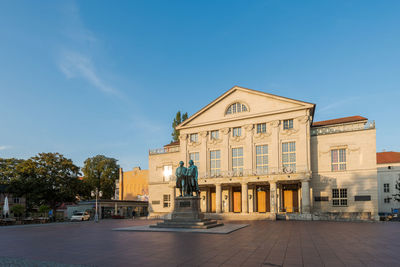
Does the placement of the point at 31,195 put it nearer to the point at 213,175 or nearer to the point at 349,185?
the point at 213,175

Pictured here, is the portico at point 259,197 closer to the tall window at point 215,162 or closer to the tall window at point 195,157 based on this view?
the tall window at point 215,162

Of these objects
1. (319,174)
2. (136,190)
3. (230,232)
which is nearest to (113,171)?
(136,190)

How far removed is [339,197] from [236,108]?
56.0 feet

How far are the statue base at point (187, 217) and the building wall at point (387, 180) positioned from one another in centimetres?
5343

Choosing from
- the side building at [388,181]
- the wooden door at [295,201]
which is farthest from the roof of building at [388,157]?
the wooden door at [295,201]

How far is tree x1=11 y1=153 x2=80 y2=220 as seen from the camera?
40.2 meters

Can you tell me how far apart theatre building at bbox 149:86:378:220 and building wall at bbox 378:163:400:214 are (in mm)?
29847

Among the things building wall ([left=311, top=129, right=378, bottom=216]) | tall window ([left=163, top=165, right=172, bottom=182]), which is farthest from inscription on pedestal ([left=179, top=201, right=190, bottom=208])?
tall window ([left=163, top=165, right=172, bottom=182])

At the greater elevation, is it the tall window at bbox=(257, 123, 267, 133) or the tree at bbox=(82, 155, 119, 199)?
the tall window at bbox=(257, 123, 267, 133)

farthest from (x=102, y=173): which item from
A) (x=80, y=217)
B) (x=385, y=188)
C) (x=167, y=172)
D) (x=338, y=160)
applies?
(x=385, y=188)

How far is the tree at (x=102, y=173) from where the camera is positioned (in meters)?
67.6

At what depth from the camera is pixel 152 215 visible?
44.7m

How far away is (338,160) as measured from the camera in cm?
3581

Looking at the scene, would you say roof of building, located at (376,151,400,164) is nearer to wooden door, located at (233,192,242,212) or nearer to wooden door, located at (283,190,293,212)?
wooden door, located at (283,190,293,212)
